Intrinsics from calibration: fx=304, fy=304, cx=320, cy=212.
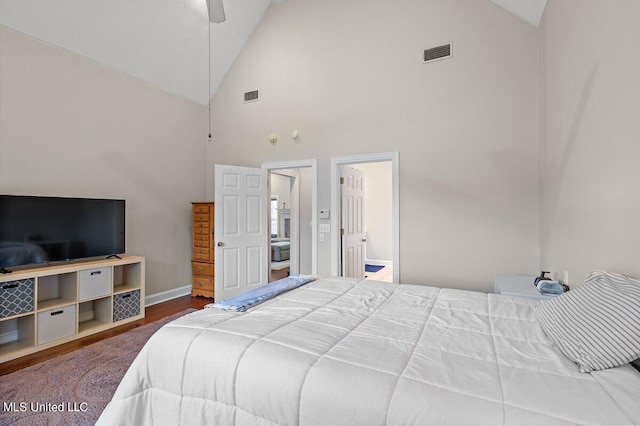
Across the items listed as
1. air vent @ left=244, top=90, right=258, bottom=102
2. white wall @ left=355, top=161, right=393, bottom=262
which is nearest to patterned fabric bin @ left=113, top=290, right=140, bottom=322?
air vent @ left=244, top=90, right=258, bottom=102

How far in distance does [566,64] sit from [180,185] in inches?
187

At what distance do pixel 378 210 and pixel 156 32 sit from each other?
5.76 metres

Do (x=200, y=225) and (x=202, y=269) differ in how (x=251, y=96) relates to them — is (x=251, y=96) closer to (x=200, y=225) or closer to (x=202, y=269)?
(x=200, y=225)

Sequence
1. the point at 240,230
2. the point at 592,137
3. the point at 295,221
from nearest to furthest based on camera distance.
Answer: the point at 592,137
the point at 240,230
the point at 295,221

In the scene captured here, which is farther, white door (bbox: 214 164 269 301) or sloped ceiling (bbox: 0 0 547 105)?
white door (bbox: 214 164 269 301)

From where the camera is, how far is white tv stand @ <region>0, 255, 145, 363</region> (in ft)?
8.84

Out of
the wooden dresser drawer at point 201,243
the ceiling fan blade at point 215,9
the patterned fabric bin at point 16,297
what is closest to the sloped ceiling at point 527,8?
the ceiling fan blade at point 215,9

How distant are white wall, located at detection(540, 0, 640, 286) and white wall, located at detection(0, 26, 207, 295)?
4644mm

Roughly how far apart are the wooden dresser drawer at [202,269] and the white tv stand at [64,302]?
100 centimetres

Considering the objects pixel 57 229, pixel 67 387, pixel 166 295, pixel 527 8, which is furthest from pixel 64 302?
pixel 527 8

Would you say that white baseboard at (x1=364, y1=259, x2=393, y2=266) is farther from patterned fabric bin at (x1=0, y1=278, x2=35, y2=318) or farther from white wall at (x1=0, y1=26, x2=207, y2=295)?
patterned fabric bin at (x1=0, y1=278, x2=35, y2=318)

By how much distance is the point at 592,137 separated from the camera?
5.99 ft

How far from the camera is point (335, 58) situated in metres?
4.05

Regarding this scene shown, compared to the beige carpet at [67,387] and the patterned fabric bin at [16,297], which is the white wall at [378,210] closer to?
the beige carpet at [67,387]
